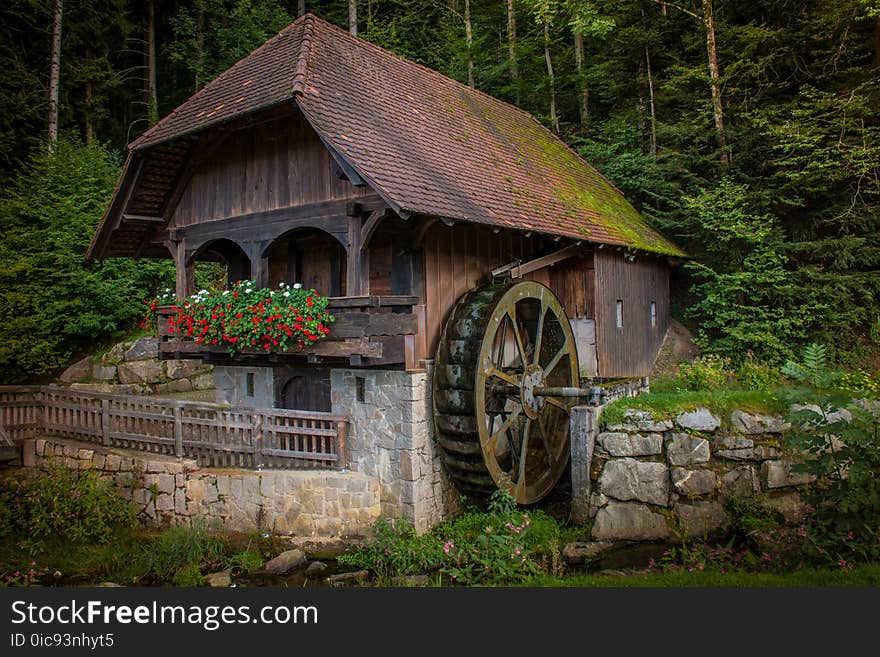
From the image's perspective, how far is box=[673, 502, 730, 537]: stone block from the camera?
712 cm

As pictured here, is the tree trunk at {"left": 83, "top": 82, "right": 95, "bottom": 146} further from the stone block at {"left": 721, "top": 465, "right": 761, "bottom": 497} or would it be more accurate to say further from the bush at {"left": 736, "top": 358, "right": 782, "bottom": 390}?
the stone block at {"left": 721, "top": 465, "right": 761, "bottom": 497}

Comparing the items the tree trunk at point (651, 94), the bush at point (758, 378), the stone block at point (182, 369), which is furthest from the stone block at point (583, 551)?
the tree trunk at point (651, 94)

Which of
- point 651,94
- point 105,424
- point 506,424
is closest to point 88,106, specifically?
point 105,424

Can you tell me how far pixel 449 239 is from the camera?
8305 millimetres

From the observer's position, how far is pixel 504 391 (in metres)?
8.34

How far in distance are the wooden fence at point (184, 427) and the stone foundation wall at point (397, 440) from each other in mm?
294

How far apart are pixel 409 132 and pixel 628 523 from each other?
6.27 m

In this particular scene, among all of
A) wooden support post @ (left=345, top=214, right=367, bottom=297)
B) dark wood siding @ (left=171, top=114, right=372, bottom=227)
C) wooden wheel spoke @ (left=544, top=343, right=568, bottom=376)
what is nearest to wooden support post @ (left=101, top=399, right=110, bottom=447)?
dark wood siding @ (left=171, top=114, right=372, bottom=227)

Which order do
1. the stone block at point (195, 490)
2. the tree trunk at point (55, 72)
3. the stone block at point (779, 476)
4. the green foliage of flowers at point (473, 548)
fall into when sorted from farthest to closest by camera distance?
the tree trunk at point (55, 72) → the stone block at point (195, 490) → the stone block at point (779, 476) → the green foliage of flowers at point (473, 548)

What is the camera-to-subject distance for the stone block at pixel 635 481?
24.2 ft

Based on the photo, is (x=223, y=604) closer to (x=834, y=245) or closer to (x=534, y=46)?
(x=834, y=245)

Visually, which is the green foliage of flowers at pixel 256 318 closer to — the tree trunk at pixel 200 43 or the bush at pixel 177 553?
the bush at pixel 177 553

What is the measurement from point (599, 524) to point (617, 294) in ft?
17.1

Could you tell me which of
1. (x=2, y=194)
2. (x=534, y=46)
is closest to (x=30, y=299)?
(x=2, y=194)
